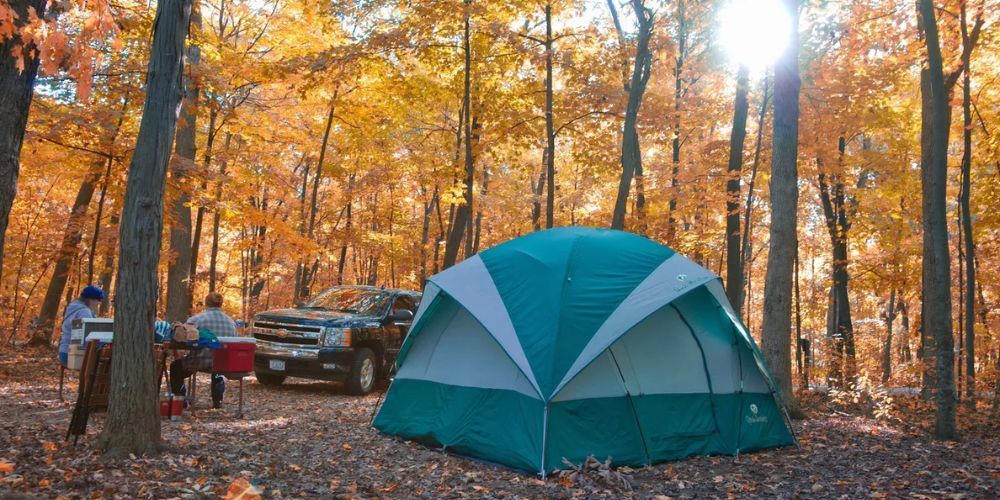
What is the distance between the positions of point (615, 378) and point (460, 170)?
10.4m

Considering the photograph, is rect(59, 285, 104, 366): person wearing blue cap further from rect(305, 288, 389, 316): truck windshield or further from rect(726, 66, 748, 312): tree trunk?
rect(726, 66, 748, 312): tree trunk

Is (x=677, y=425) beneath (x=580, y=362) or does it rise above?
beneath

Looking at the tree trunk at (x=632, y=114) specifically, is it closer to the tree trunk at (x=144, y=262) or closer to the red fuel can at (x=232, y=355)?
the red fuel can at (x=232, y=355)

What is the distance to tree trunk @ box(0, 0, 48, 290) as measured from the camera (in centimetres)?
563

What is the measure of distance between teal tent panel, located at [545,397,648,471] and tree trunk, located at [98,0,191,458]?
134 inches

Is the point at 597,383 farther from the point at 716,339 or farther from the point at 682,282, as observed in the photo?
the point at 716,339

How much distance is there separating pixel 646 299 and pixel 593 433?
1427mm

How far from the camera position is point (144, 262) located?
5535 millimetres

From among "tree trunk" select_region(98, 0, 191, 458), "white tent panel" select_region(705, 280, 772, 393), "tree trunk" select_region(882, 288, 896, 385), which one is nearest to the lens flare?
"white tent panel" select_region(705, 280, 772, 393)

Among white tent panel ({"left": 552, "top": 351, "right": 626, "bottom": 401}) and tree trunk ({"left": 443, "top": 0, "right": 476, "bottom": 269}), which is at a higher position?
tree trunk ({"left": 443, "top": 0, "right": 476, "bottom": 269})

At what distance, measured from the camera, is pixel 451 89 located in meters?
17.0

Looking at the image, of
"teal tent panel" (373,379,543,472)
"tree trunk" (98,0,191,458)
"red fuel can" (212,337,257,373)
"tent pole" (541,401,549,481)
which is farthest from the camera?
"red fuel can" (212,337,257,373)

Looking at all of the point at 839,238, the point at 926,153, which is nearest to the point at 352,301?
the point at 926,153

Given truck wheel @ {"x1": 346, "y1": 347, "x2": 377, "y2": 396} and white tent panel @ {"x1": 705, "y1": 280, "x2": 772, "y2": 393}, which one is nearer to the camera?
white tent panel @ {"x1": 705, "y1": 280, "x2": 772, "y2": 393}
